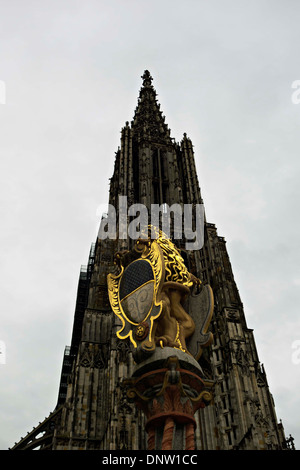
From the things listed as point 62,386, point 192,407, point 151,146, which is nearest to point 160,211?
point 151,146

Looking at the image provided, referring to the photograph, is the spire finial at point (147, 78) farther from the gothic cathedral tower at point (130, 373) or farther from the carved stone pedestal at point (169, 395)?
the carved stone pedestal at point (169, 395)

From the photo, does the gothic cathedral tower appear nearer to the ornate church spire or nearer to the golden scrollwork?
the ornate church spire

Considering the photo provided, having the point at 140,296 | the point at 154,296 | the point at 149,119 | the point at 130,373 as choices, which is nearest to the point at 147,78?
the point at 149,119

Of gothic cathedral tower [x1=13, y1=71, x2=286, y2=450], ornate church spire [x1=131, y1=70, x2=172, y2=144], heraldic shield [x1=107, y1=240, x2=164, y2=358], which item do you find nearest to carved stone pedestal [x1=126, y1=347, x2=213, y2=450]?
heraldic shield [x1=107, y1=240, x2=164, y2=358]

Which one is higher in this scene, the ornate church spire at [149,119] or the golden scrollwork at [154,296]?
the ornate church spire at [149,119]

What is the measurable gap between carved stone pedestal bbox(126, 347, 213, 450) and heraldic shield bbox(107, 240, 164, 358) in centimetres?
33

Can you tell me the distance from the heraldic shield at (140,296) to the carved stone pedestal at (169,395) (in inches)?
13.2

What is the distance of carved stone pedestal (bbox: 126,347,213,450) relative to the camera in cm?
711

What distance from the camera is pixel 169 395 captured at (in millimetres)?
7270

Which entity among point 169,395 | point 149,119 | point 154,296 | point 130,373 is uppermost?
point 149,119

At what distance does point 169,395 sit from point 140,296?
7.22 ft

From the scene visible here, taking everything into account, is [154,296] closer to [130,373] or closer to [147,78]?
[130,373]

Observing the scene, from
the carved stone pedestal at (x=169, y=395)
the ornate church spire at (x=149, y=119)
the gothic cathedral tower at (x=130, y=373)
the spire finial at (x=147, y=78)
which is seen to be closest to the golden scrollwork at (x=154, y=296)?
the carved stone pedestal at (x=169, y=395)

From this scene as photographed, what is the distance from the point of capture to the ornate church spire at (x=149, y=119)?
40.6 meters
